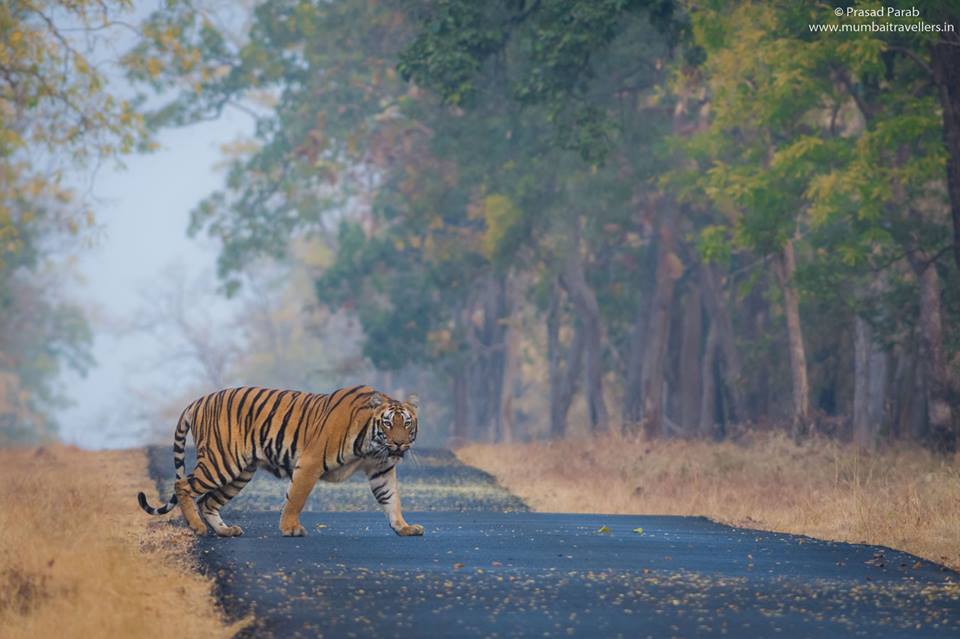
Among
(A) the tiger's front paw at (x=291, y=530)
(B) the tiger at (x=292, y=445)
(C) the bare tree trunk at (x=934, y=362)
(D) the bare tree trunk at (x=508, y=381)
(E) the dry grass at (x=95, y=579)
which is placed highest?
(D) the bare tree trunk at (x=508, y=381)

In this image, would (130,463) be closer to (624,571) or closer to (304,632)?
(624,571)

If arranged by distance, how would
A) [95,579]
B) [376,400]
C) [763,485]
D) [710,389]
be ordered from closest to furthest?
[95,579] → [376,400] → [763,485] → [710,389]

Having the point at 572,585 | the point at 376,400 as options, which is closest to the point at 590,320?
the point at 376,400

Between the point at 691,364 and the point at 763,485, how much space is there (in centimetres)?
2036

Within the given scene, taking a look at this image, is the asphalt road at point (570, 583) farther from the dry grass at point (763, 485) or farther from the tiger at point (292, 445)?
the dry grass at point (763, 485)

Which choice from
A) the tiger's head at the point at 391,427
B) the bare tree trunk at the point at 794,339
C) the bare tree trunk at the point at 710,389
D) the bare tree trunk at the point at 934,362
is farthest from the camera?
the bare tree trunk at the point at 710,389

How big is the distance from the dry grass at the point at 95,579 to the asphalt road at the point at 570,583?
329mm

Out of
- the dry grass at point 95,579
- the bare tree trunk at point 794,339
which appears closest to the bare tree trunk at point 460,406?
the bare tree trunk at point 794,339

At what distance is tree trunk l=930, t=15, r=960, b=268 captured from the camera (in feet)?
85.7

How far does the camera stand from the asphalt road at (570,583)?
35.5ft

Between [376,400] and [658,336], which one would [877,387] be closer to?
[658,336]

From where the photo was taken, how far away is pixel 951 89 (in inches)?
1036

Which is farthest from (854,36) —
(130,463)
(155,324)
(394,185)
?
(155,324)

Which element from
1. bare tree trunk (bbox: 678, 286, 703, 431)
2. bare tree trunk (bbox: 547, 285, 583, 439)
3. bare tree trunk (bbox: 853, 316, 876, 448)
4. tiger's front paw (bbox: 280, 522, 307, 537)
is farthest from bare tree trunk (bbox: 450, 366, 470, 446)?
tiger's front paw (bbox: 280, 522, 307, 537)
